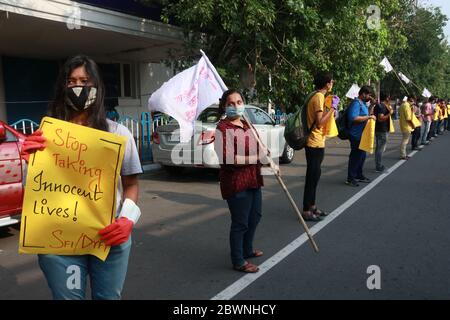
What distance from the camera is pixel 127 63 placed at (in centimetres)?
1532

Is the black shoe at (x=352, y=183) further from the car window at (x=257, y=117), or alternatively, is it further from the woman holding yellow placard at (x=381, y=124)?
the car window at (x=257, y=117)

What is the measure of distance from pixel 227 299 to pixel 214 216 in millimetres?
2677

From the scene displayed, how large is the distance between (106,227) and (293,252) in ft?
9.45

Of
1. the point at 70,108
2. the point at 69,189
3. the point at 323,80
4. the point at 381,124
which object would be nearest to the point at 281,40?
the point at 381,124

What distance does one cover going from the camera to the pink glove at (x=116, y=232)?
83.6 inches

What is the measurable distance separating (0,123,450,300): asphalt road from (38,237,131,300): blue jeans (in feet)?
4.62

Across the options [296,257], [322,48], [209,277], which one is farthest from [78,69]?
[322,48]

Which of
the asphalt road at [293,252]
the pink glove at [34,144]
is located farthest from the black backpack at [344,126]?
the pink glove at [34,144]

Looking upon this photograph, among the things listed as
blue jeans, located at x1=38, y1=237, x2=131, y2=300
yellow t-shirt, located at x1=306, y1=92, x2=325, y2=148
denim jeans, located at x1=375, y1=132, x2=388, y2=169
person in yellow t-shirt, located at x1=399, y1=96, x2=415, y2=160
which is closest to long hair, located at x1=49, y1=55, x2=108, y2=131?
blue jeans, located at x1=38, y1=237, x2=131, y2=300

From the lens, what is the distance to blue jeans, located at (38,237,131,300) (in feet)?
7.08

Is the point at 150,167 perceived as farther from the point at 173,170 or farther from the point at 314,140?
the point at 314,140

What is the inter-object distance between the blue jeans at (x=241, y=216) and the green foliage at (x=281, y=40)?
240 inches

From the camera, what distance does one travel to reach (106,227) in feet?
7.02

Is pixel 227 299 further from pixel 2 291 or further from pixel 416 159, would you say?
pixel 416 159
